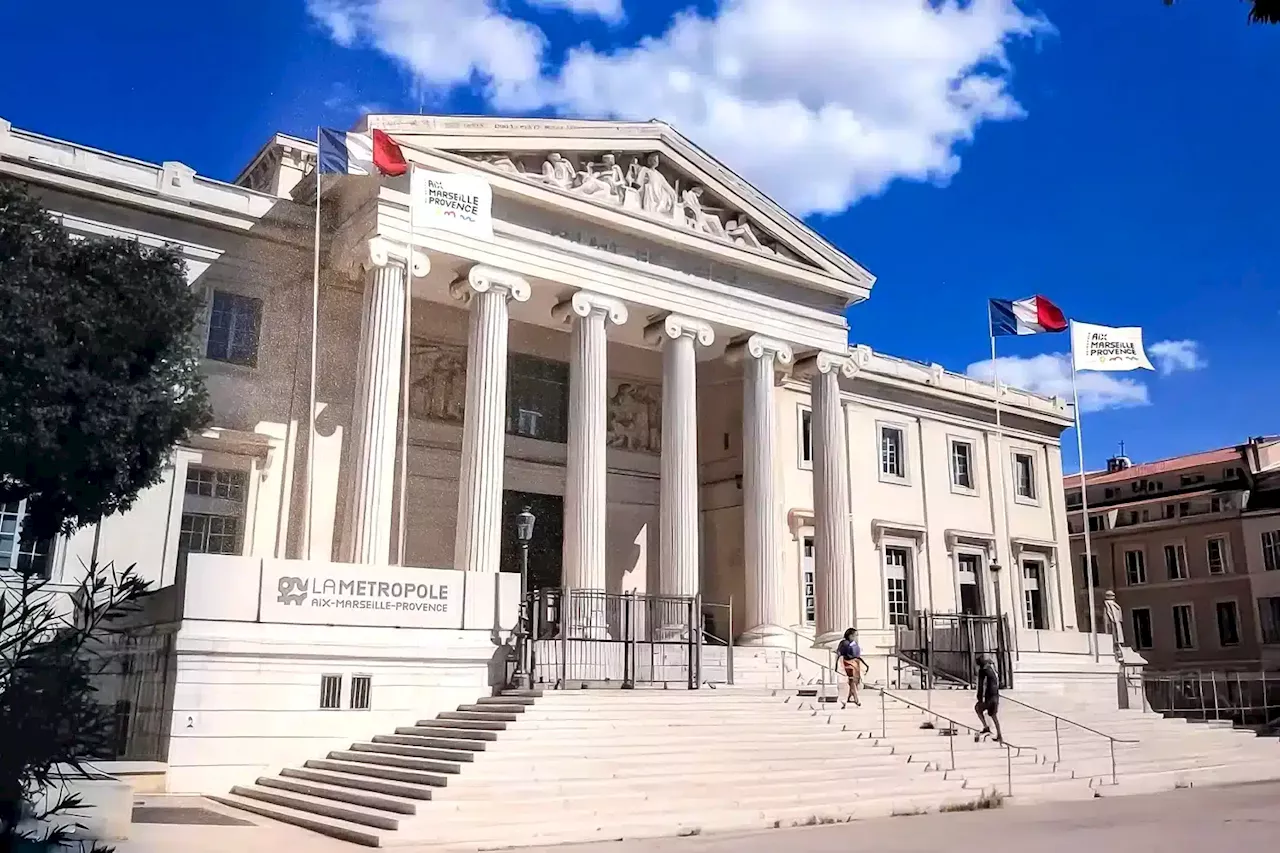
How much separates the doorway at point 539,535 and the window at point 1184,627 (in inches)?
1240

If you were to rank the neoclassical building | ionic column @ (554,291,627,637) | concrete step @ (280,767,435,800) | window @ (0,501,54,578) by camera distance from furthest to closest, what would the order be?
ionic column @ (554,291,627,637)
the neoclassical building
window @ (0,501,54,578)
concrete step @ (280,767,435,800)

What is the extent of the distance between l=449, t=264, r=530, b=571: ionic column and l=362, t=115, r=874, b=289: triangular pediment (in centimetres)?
243

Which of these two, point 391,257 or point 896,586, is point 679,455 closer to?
point 391,257

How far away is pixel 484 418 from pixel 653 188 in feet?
24.6

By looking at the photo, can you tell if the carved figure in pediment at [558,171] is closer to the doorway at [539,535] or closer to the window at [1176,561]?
the doorway at [539,535]

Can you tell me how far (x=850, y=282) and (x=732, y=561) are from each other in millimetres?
8156

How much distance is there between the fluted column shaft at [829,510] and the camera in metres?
26.3

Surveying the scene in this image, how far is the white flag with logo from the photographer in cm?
3331

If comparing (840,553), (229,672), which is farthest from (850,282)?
(229,672)

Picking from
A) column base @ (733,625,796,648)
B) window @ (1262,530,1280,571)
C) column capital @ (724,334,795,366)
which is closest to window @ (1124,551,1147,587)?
window @ (1262,530,1280,571)

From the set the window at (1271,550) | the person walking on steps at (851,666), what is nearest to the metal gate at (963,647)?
the person walking on steps at (851,666)

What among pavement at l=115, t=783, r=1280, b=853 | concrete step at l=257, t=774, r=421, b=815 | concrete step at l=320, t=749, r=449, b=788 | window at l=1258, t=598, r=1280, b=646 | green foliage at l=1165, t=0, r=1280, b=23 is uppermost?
green foliage at l=1165, t=0, r=1280, b=23

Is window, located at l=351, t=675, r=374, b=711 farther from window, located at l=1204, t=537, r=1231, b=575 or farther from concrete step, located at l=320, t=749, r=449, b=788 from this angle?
window, located at l=1204, t=537, r=1231, b=575

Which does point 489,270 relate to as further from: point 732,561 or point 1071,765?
point 1071,765
